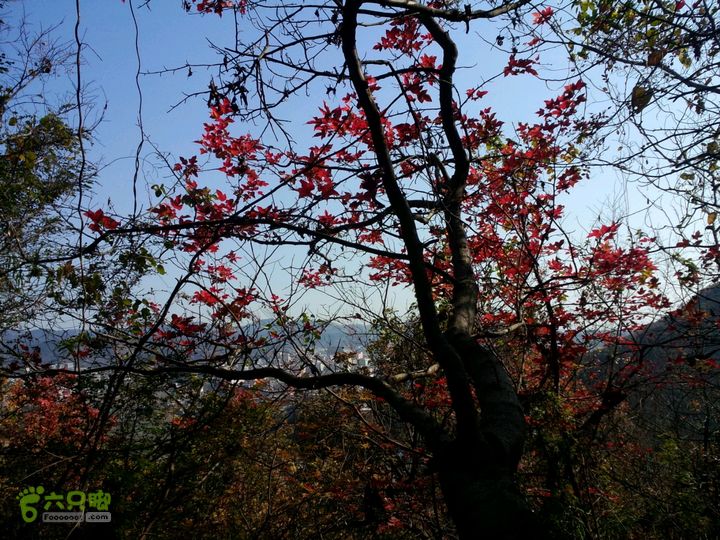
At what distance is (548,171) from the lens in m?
4.41

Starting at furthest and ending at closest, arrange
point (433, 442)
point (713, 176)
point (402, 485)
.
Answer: point (402, 485) < point (713, 176) < point (433, 442)

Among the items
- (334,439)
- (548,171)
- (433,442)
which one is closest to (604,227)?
(548,171)

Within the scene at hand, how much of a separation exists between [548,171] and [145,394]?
4988 mm

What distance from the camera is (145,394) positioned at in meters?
3.94

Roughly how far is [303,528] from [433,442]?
3.71 metres

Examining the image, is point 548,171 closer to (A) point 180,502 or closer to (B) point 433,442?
(B) point 433,442

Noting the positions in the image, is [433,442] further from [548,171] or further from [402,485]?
[548,171]

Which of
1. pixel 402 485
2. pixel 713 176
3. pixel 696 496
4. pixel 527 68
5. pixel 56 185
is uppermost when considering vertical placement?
pixel 56 185

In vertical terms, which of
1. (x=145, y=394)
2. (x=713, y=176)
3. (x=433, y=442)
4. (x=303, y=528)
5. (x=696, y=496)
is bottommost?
(x=696, y=496)

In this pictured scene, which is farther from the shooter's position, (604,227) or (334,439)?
(334,439)

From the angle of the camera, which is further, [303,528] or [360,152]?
[303,528]

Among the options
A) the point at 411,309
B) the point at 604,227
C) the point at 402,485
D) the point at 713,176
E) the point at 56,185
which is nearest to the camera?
the point at 713,176

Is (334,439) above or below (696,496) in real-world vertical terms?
above

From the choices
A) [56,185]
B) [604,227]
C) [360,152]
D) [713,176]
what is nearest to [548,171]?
[604,227]
